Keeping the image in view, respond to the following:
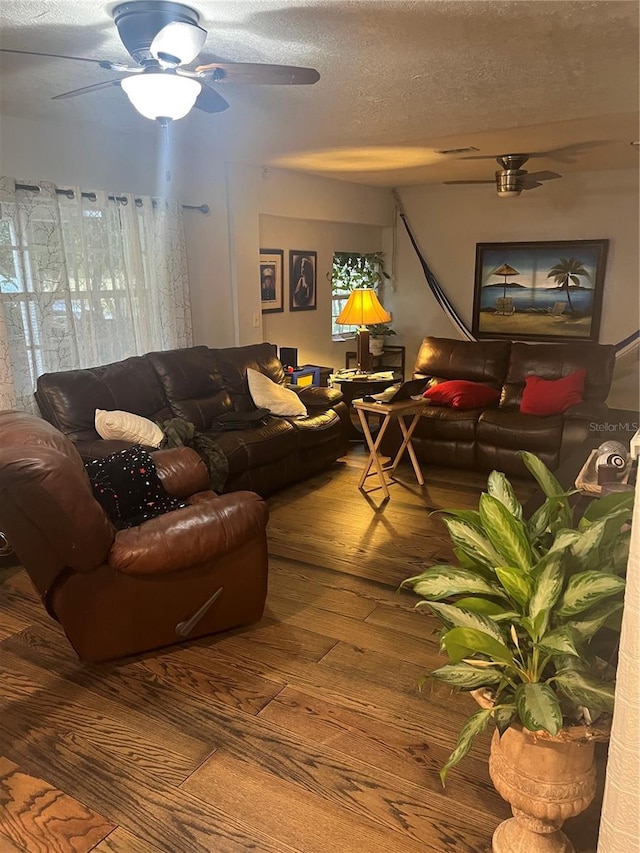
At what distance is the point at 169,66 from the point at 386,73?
97 cm

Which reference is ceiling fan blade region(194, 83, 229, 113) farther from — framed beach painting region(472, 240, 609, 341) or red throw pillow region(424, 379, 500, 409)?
framed beach painting region(472, 240, 609, 341)

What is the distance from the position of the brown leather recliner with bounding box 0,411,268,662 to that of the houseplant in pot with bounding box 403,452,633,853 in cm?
114

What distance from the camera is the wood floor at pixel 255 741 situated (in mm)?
1778

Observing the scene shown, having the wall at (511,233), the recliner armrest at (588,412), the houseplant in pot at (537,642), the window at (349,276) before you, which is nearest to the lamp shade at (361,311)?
the window at (349,276)

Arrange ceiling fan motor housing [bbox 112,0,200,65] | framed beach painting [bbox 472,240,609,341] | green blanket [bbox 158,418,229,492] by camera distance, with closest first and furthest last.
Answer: ceiling fan motor housing [bbox 112,0,200,65] → green blanket [bbox 158,418,229,492] → framed beach painting [bbox 472,240,609,341]

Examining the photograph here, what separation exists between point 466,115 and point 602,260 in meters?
3.43

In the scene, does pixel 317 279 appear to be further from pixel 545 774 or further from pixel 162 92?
pixel 545 774

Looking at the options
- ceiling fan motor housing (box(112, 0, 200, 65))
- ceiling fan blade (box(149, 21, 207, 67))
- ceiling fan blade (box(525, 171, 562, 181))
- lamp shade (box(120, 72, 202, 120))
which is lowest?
lamp shade (box(120, 72, 202, 120))

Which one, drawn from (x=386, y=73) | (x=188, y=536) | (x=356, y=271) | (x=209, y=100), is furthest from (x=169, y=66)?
(x=356, y=271)

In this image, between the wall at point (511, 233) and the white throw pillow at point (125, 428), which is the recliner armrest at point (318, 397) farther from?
the wall at point (511, 233)

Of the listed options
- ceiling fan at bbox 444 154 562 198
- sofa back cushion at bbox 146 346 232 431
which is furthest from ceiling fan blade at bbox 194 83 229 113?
ceiling fan at bbox 444 154 562 198

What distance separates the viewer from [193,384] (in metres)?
4.41

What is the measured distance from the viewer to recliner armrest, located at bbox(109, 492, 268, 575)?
229 cm

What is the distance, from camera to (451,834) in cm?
176
